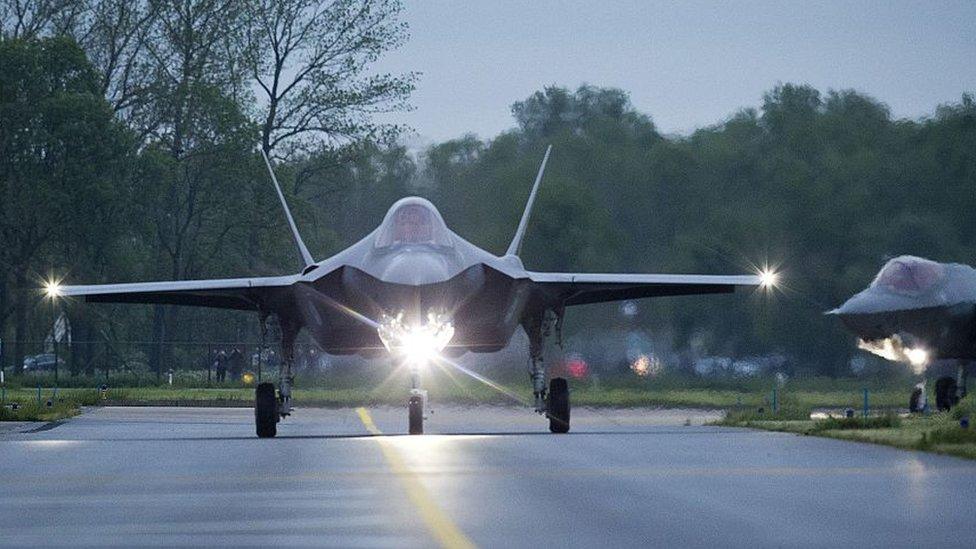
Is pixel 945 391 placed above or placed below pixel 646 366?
below

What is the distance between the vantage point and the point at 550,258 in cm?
4562

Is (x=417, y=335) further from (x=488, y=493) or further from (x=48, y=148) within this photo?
(x=48, y=148)

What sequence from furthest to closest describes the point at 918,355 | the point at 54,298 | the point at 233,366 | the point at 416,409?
the point at 233,366, the point at 54,298, the point at 918,355, the point at 416,409

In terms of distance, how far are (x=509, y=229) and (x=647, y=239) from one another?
3.50 m

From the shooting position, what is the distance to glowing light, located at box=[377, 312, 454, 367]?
885 inches

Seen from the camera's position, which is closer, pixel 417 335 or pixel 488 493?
pixel 488 493

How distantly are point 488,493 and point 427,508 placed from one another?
1.15m

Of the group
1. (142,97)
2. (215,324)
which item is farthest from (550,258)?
(215,324)

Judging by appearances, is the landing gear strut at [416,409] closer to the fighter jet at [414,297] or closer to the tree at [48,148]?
the fighter jet at [414,297]

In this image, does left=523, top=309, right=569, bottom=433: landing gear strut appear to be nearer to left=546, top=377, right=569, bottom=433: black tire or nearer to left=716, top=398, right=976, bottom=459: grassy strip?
left=546, top=377, right=569, bottom=433: black tire

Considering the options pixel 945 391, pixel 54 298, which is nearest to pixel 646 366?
pixel 945 391

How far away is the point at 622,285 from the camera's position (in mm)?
26078

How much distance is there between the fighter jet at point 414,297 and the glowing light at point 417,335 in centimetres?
1

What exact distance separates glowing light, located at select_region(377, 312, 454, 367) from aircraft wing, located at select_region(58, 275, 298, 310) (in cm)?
201
